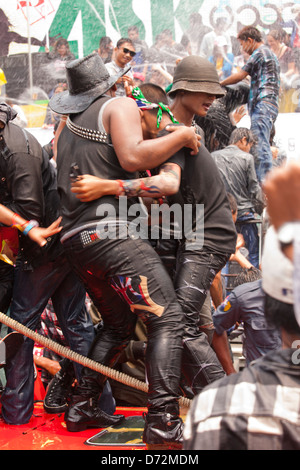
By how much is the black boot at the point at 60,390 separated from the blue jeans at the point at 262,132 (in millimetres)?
4082

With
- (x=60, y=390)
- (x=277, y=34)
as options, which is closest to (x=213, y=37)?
(x=277, y=34)

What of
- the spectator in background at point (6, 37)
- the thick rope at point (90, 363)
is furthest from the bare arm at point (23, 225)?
the spectator in background at point (6, 37)

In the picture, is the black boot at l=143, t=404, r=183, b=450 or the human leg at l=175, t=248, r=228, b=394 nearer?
the black boot at l=143, t=404, r=183, b=450

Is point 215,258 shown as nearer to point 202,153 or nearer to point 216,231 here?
point 216,231

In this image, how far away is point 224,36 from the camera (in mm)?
12031

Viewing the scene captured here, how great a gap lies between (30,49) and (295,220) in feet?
42.4

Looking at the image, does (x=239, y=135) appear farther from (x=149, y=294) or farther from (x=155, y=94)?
(x=149, y=294)

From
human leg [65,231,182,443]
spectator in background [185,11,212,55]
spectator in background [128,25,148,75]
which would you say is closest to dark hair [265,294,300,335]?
human leg [65,231,182,443]

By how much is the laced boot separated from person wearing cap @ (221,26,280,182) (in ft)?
14.5

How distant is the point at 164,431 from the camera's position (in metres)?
2.81

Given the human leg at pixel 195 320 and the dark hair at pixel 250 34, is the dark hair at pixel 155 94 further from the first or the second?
the dark hair at pixel 250 34

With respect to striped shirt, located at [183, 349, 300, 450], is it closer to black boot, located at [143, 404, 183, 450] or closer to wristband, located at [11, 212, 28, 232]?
black boot, located at [143, 404, 183, 450]

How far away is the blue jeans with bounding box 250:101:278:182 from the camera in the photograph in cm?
721

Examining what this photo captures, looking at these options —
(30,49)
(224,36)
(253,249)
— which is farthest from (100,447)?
(30,49)
